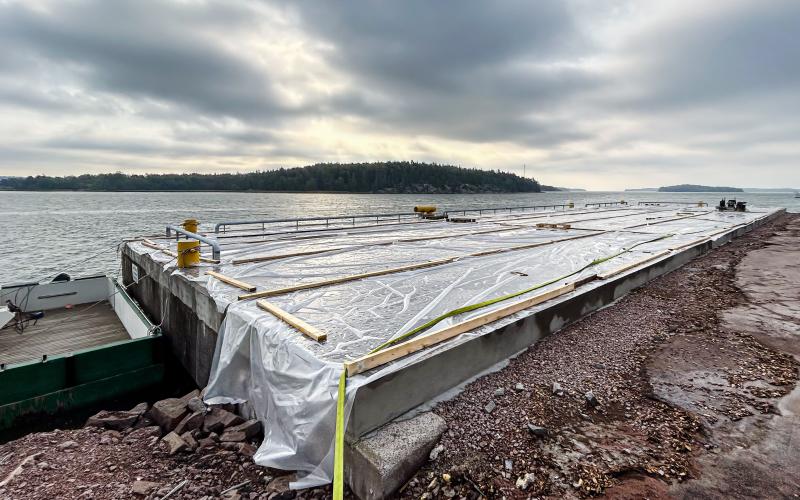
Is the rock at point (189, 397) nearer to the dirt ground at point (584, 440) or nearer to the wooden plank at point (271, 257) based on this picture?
the dirt ground at point (584, 440)

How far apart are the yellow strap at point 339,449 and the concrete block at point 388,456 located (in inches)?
8.5

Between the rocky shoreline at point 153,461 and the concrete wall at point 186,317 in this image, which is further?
the concrete wall at point 186,317

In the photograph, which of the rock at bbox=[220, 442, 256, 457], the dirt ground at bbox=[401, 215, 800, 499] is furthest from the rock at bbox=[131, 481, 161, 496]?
the dirt ground at bbox=[401, 215, 800, 499]

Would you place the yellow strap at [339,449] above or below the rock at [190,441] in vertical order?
above

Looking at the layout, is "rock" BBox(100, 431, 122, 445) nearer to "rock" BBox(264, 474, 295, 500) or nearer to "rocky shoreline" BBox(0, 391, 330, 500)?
"rocky shoreline" BBox(0, 391, 330, 500)

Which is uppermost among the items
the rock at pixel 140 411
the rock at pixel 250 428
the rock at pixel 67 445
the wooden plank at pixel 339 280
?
the wooden plank at pixel 339 280

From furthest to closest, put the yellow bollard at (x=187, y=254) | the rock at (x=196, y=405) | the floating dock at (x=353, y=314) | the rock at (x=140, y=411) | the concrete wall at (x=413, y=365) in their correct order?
the yellow bollard at (x=187, y=254)
the rock at (x=140, y=411)
the rock at (x=196, y=405)
the floating dock at (x=353, y=314)
the concrete wall at (x=413, y=365)

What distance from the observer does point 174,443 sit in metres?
4.19

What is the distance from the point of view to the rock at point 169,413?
188 inches

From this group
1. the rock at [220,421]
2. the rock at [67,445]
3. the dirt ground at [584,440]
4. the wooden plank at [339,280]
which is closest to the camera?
the dirt ground at [584,440]

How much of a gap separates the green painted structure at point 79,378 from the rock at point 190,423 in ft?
11.5

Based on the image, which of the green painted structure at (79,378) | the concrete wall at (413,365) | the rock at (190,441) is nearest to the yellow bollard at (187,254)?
the concrete wall at (413,365)

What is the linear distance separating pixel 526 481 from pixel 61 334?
1085 centimetres

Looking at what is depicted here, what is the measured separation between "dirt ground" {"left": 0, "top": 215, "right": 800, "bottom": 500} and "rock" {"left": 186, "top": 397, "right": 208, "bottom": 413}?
482mm
